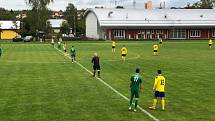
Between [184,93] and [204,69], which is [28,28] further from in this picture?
[184,93]

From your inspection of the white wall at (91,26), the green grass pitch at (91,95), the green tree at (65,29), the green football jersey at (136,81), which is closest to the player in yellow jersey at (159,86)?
the green grass pitch at (91,95)

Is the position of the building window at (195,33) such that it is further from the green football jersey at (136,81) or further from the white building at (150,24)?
the green football jersey at (136,81)

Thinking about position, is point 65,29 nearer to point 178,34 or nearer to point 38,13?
point 38,13

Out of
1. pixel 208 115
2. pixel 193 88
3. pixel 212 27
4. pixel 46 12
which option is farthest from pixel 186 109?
pixel 212 27

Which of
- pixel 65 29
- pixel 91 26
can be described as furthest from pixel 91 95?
pixel 65 29

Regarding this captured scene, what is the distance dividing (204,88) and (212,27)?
105m

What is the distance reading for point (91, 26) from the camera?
12938cm

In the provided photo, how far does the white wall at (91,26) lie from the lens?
12506cm

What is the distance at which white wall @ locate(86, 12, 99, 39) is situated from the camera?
12506cm

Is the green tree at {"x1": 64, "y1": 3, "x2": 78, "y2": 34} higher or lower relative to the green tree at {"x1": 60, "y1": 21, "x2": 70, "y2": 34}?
higher

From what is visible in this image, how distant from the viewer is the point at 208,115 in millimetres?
16812

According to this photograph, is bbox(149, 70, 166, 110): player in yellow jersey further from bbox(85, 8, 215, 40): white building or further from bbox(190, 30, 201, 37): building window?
bbox(190, 30, 201, 37): building window

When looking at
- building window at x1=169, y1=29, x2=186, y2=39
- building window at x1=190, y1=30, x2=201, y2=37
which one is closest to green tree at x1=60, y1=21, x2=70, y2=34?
building window at x1=169, y1=29, x2=186, y2=39

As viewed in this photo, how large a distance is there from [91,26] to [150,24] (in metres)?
18.0
